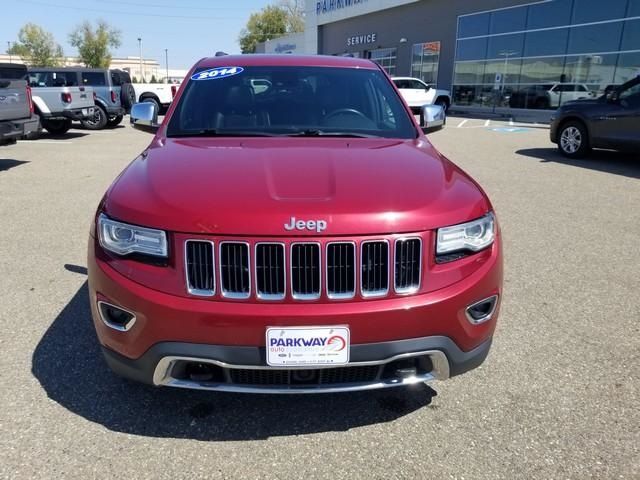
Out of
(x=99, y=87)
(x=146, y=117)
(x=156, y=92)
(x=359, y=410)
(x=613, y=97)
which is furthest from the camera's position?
(x=156, y=92)

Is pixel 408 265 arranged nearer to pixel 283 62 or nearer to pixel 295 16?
pixel 283 62

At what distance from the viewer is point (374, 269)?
6.82 feet

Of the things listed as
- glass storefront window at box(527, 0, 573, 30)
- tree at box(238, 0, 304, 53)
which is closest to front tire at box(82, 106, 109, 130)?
glass storefront window at box(527, 0, 573, 30)

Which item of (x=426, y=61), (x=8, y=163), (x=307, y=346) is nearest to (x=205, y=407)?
(x=307, y=346)

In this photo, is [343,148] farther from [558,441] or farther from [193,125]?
[558,441]

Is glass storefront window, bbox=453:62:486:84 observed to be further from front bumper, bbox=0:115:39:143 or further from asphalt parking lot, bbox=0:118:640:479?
asphalt parking lot, bbox=0:118:640:479

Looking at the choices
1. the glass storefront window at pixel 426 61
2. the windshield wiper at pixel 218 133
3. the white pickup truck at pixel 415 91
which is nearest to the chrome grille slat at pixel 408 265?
the windshield wiper at pixel 218 133

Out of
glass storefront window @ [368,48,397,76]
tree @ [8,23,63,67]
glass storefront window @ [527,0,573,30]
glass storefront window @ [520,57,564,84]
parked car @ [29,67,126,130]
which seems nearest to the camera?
parked car @ [29,67,126,130]

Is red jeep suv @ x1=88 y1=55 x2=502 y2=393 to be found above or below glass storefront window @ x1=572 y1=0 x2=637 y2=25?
below

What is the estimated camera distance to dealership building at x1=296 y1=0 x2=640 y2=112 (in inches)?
803

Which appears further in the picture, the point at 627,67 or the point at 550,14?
the point at 550,14

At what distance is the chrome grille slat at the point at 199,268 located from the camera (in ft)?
6.72

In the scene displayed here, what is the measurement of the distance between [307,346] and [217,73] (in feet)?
8.02

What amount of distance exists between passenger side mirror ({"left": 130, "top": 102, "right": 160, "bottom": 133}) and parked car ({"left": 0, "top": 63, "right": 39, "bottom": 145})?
600cm
